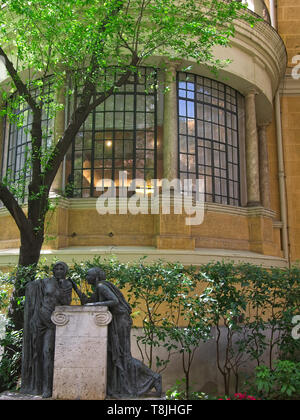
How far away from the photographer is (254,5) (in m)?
15.5

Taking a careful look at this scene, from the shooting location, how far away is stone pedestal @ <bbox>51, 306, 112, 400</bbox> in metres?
5.60

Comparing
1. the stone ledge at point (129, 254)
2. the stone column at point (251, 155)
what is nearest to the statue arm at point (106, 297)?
the stone ledge at point (129, 254)

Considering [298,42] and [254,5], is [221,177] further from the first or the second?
[298,42]

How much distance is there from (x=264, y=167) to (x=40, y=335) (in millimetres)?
12602

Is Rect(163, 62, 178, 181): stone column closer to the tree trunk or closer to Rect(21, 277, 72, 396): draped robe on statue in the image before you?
the tree trunk

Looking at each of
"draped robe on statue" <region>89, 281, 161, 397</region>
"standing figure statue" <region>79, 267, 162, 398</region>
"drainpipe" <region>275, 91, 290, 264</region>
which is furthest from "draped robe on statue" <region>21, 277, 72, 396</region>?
"drainpipe" <region>275, 91, 290, 264</region>

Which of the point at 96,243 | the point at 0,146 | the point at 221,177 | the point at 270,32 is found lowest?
the point at 96,243

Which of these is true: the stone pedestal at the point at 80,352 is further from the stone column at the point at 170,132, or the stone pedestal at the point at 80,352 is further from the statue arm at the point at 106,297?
the stone column at the point at 170,132

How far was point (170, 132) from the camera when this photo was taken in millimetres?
12758

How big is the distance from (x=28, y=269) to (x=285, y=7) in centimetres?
1610

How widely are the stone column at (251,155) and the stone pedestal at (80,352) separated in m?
9.44

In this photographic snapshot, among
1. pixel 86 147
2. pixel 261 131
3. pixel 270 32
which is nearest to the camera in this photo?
pixel 86 147

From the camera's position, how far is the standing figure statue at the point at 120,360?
5.80 m

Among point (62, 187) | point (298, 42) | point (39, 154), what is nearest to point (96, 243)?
point (62, 187)
